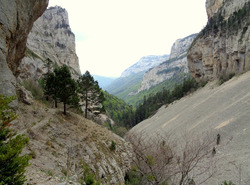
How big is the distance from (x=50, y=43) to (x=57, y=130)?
112 m

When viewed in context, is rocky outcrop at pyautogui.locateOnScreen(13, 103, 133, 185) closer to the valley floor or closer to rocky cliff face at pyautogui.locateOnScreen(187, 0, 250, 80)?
the valley floor

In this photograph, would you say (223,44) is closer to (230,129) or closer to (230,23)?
(230,23)

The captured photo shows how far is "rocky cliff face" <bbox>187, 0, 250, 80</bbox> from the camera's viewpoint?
5366 centimetres

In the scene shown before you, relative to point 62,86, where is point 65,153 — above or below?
below

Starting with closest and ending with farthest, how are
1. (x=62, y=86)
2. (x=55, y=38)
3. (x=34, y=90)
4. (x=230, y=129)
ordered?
(x=62, y=86)
(x=230, y=129)
(x=34, y=90)
(x=55, y=38)

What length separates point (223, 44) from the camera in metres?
63.5

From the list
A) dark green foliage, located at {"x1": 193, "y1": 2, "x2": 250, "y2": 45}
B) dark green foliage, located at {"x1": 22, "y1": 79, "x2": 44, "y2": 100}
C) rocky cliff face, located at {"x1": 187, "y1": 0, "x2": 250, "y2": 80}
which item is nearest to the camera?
dark green foliage, located at {"x1": 22, "y1": 79, "x2": 44, "y2": 100}

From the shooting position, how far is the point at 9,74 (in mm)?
16047

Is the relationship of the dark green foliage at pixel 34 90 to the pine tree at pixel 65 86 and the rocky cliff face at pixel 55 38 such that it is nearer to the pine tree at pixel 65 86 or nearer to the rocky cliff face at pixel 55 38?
the pine tree at pixel 65 86

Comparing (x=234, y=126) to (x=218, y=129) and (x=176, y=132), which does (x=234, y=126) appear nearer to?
(x=218, y=129)

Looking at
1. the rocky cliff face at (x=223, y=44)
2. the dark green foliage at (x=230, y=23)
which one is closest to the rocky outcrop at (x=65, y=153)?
the rocky cliff face at (x=223, y=44)

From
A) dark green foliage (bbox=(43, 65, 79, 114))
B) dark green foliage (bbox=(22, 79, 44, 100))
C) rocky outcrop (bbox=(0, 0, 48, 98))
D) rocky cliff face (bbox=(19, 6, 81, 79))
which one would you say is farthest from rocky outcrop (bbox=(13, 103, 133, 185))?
rocky cliff face (bbox=(19, 6, 81, 79))

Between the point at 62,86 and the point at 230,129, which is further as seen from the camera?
the point at 230,129

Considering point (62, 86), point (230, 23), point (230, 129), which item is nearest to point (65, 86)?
point (62, 86)
